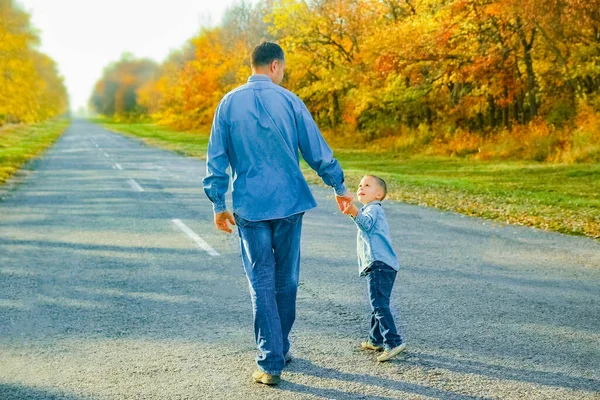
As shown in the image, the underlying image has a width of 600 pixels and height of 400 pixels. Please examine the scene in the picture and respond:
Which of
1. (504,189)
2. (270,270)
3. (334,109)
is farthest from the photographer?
(334,109)

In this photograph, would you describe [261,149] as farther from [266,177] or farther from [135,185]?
[135,185]

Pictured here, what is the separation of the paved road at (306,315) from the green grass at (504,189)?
1.44 m

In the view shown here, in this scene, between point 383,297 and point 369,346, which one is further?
point 369,346

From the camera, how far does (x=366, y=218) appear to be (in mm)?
4219

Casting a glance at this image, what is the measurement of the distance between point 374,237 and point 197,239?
17.0 feet

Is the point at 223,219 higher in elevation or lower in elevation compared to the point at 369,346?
higher

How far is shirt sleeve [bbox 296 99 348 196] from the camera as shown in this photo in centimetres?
401

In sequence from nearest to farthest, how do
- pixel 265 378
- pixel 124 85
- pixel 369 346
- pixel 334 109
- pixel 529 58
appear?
pixel 265 378, pixel 369 346, pixel 529 58, pixel 334 109, pixel 124 85

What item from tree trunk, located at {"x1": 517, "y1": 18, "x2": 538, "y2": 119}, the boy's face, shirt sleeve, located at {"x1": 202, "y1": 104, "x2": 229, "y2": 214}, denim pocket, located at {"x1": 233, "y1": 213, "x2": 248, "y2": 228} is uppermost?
tree trunk, located at {"x1": 517, "y1": 18, "x2": 538, "y2": 119}

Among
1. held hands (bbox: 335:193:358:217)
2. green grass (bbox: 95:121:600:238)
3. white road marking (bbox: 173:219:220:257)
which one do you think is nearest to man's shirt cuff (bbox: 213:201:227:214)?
held hands (bbox: 335:193:358:217)

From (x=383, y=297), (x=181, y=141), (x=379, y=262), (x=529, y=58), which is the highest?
(x=529, y=58)

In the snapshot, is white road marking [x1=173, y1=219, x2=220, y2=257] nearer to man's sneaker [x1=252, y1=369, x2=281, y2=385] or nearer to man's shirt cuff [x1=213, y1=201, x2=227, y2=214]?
man's shirt cuff [x1=213, y1=201, x2=227, y2=214]

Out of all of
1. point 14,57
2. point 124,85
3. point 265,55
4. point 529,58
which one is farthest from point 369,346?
point 124,85

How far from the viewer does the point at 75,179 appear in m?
18.9
